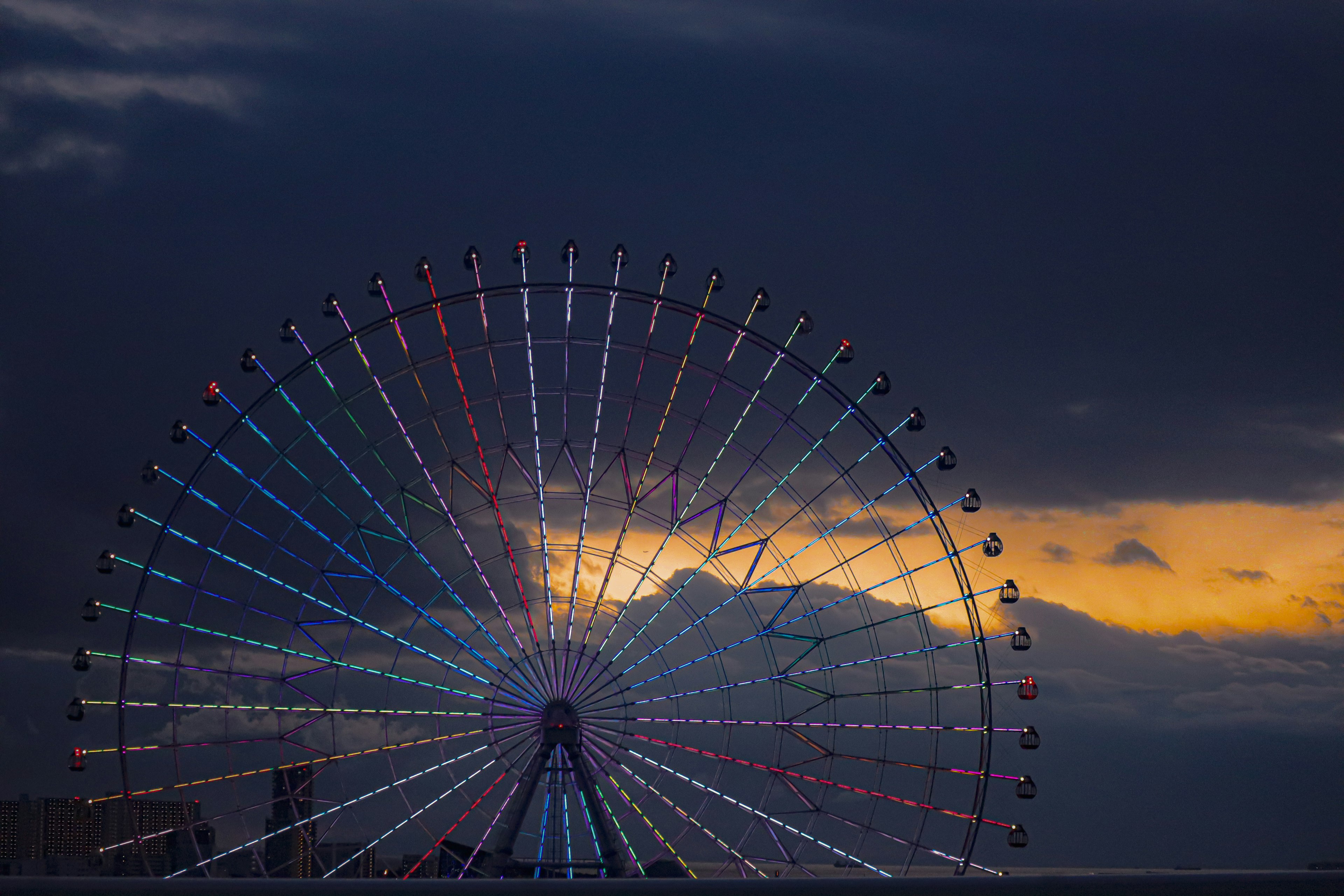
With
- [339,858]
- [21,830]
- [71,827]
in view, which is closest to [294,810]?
[339,858]

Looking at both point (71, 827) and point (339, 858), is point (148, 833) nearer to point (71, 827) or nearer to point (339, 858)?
point (339, 858)

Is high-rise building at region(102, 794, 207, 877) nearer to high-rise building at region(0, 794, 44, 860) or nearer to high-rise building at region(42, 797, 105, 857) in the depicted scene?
high-rise building at region(42, 797, 105, 857)

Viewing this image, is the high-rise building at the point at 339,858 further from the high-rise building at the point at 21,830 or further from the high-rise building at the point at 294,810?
the high-rise building at the point at 21,830

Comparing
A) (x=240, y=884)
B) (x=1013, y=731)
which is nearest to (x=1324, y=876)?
(x=240, y=884)

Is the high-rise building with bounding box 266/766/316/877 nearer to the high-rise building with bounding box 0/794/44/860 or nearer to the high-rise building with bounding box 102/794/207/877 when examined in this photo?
the high-rise building with bounding box 102/794/207/877

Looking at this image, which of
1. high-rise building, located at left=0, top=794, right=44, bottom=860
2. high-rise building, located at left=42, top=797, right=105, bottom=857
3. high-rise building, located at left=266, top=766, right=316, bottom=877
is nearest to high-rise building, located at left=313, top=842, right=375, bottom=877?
high-rise building, located at left=266, top=766, right=316, bottom=877

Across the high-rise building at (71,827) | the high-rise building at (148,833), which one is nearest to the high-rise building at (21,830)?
the high-rise building at (71,827)

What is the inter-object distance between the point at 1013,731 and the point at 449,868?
38.5ft

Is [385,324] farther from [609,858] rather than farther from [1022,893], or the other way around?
[1022,893]

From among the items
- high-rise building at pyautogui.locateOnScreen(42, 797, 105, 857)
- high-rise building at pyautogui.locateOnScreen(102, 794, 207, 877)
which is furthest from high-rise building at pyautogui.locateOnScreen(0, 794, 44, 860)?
high-rise building at pyautogui.locateOnScreen(102, 794, 207, 877)

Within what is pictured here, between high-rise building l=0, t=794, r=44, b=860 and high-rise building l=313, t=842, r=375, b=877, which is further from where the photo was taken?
high-rise building l=0, t=794, r=44, b=860

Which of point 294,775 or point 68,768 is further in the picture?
point 294,775

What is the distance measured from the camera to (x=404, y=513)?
27828 millimetres

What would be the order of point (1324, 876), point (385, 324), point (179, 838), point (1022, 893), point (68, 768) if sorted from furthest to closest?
point (179, 838), point (385, 324), point (68, 768), point (1324, 876), point (1022, 893)
